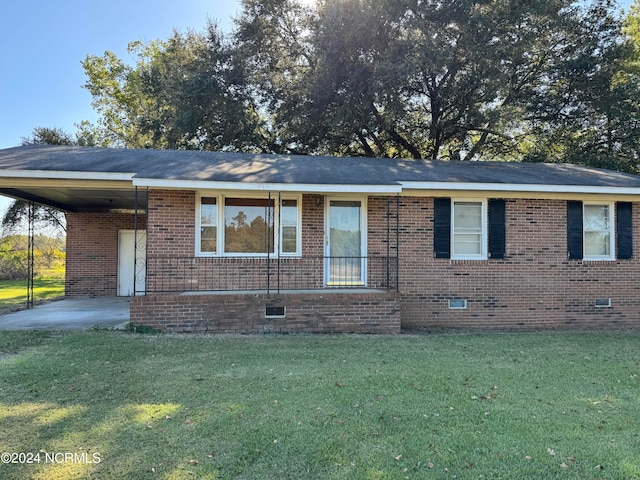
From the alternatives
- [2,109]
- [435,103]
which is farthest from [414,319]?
[2,109]

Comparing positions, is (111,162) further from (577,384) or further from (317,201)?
(577,384)

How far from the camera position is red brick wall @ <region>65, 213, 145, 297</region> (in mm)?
12398

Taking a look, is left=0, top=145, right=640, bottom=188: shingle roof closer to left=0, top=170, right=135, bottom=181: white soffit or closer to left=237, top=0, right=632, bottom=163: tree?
left=0, top=170, right=135, bottom=181: white soffit

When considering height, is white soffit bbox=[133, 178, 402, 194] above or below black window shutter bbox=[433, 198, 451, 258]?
above

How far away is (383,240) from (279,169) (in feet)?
9.06

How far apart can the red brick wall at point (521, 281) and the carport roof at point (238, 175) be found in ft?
2.41

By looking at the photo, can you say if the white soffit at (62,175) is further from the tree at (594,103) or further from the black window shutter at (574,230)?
the tree at (594,103)

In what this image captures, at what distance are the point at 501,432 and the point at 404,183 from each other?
5.55 metres

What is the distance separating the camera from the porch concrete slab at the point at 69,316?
771 centimetres

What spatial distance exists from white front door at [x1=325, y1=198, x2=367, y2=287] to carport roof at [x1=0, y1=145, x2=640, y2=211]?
2.43ft

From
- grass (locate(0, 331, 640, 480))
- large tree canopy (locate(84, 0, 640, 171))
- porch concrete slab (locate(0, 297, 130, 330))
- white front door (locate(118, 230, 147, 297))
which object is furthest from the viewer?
large tree canopy (locate(84, 0, 640, 171))

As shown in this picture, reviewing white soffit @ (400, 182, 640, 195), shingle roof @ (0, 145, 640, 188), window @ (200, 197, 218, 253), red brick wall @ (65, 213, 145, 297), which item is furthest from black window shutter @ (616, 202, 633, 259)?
red brick wall @ (65, 213, 145, 297)

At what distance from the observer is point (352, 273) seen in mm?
8938

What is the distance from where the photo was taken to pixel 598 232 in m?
9.17
